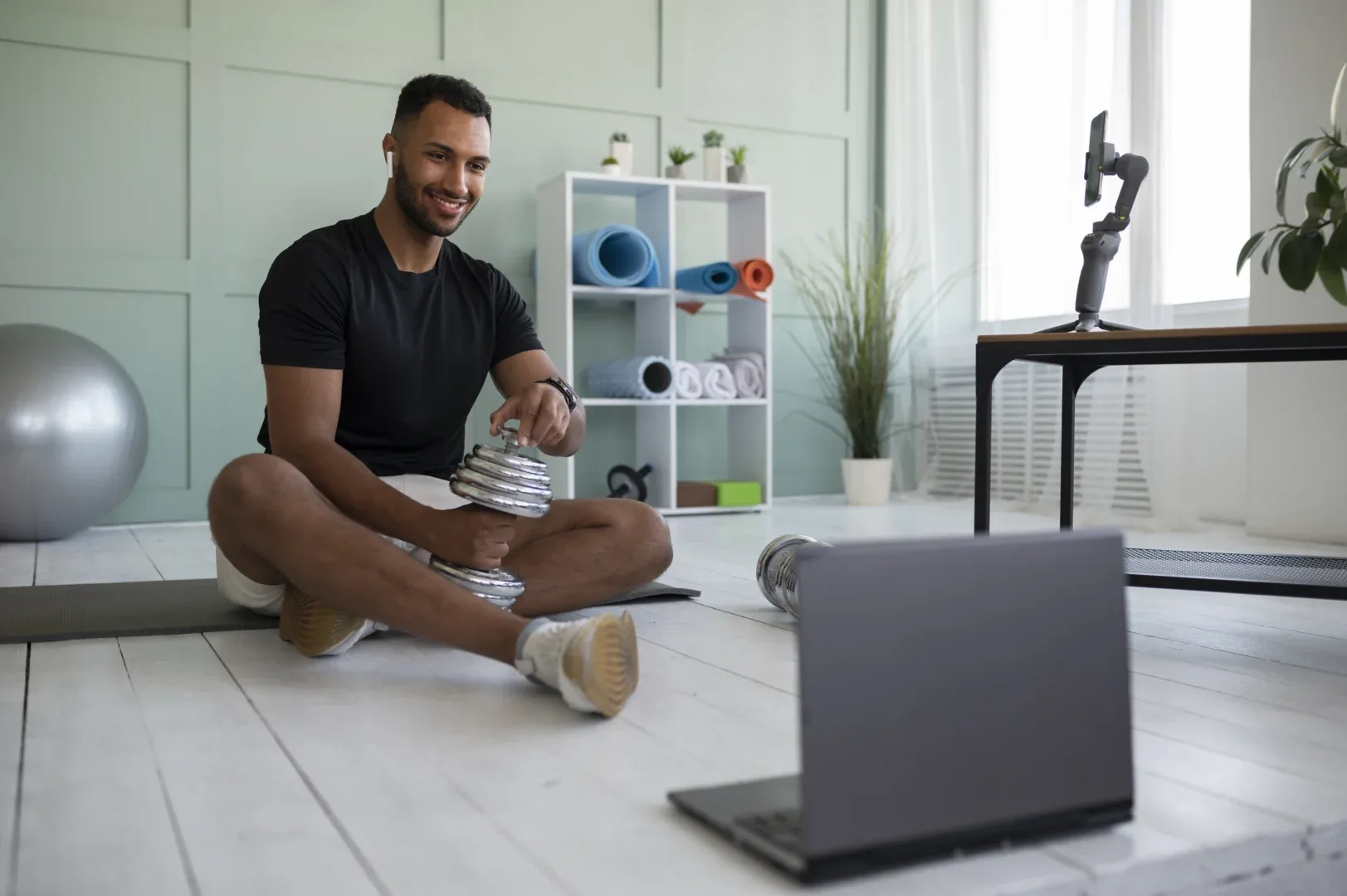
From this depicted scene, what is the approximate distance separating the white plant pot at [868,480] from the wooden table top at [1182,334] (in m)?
2.78

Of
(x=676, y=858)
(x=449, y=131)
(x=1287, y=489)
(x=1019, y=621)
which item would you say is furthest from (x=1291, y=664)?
(x=1287, y=489)

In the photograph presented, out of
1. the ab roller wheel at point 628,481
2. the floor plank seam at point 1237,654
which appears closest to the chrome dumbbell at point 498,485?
the floor plank seam at point 1237,654

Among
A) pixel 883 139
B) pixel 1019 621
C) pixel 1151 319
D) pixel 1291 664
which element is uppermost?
pixel 883 139

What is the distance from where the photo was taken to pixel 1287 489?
372 cm

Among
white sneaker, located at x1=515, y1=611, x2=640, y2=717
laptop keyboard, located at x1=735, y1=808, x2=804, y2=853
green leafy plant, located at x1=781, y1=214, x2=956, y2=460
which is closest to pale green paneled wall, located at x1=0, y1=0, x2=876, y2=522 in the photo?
green leafy plant, located at x1=781, y1=214, x2=956, y2=460

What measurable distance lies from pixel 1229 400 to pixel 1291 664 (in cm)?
236

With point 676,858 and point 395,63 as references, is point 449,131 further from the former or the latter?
point 395,63

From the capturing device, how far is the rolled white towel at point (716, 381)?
190 inches

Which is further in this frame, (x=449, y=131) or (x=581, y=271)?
(x=581, y=271)

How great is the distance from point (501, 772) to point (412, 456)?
40.2 inches

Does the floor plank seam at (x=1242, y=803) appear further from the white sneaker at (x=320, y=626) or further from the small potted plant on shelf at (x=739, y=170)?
the small potted plant on shelf at (x=739, y=170)

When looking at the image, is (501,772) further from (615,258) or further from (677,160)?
(677,160)

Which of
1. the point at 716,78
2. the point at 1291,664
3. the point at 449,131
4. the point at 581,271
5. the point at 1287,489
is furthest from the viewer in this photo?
the point at 716,78

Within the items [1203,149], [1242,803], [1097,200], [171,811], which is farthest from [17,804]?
[1203,149]
